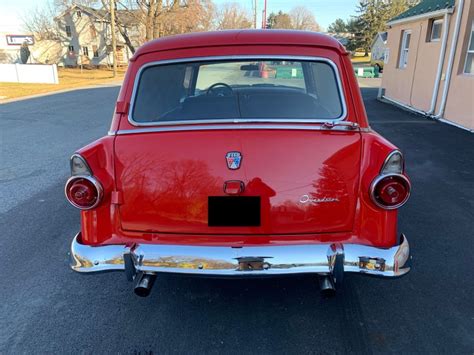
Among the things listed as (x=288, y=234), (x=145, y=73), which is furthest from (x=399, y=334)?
(x=145, y=73)

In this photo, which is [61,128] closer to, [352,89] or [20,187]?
[20,187]

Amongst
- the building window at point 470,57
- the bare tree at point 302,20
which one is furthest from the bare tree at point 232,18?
the building window at point 470,57

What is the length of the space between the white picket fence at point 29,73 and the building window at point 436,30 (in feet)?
70.9

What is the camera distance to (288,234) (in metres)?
2.36

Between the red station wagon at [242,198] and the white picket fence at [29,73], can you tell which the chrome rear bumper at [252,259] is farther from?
the white picket fence at [29,73]

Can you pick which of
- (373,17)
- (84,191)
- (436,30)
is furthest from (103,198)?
(373,17)

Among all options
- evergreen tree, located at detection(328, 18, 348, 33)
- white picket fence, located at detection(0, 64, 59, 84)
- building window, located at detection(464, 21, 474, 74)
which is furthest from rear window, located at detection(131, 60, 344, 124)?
evergreen tree, located at detection(328, 18, 348, 33)

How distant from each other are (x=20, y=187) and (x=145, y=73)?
356 cm

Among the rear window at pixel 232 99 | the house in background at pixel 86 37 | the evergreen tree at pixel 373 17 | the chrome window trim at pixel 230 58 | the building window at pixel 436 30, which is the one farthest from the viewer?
the evergreen tree at pixel 373 17

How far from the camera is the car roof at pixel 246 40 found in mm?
2668

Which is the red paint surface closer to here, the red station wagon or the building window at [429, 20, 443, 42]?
the red station wagon

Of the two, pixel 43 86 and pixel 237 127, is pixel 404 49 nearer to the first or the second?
pixel 237 127

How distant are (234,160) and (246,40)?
96 cm

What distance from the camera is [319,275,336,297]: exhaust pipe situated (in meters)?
2.34
